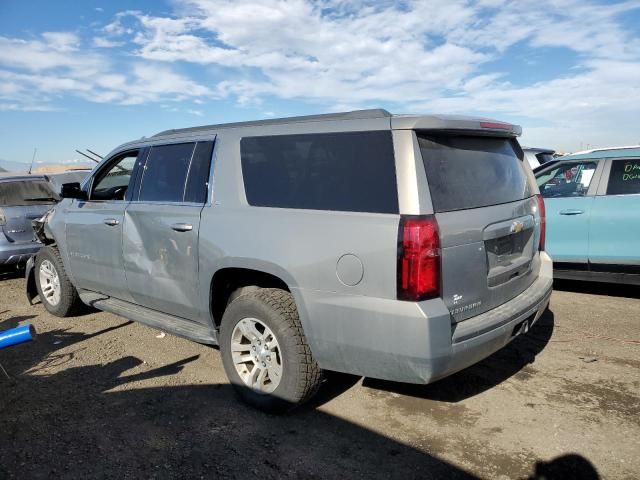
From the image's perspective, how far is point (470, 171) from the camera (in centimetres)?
311

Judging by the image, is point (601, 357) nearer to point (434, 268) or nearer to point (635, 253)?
point (635, 253)

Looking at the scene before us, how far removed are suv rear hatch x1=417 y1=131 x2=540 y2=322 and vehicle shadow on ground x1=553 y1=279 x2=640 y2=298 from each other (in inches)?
129

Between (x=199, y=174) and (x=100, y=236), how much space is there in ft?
4.71

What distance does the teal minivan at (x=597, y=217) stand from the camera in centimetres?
561

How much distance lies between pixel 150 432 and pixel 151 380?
82 cm

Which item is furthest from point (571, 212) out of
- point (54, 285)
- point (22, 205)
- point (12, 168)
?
point (12, 168)

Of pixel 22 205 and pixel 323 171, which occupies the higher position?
pixel 323 171

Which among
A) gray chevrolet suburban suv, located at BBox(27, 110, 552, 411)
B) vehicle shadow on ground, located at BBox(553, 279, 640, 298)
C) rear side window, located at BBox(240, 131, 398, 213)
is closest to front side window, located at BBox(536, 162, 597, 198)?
vehicle shadow on ground, located at BBox(553, 279, 640, 298)

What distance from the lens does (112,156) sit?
4879mm

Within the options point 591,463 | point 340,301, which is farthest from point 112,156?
point 591,463

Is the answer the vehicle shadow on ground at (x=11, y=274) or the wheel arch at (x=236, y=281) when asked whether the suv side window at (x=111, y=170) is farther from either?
the vehicle shadow on ground at (x=11, y=274)

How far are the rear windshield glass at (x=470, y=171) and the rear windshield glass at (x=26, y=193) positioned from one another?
21.9 feet

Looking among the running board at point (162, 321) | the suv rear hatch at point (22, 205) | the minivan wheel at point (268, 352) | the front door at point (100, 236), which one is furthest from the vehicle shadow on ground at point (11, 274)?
the minivan wheel at point (268, 352)

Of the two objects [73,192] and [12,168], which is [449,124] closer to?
[73,192]
